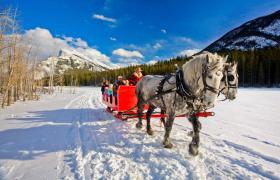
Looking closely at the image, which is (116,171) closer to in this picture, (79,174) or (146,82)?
(79,174)

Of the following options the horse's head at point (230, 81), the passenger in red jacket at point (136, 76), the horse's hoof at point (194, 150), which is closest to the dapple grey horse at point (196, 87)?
the horse's hoof at point (194, 150)

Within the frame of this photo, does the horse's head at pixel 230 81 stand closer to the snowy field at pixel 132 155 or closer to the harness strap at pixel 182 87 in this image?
the harness strap at pixel 182 87

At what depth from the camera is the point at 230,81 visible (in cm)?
568

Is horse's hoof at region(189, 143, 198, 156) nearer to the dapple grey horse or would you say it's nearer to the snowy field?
the dapple grey horse

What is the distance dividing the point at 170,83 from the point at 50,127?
19.4 ft

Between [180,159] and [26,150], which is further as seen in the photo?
[26,150]

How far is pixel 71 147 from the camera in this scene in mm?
6742

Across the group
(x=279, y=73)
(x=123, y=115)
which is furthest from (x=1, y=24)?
(x=279, y=73)

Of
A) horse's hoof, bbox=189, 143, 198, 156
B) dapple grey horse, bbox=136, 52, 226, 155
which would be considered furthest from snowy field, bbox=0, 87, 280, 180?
dapple grey horse, bbox=136, 52, 226, 155

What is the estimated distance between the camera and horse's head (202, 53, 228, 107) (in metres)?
5.11

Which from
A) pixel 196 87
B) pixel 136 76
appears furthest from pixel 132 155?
pixel 136 76

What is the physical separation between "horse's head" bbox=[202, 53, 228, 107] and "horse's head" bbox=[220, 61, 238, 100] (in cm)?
47

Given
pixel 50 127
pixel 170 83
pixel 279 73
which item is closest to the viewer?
pixel 170 83

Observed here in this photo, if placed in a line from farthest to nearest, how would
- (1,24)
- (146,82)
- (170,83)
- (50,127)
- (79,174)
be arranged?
1. (1,24)
2. (50,127)
3. (146,82)
4. (170,83)
5. (79,174)
